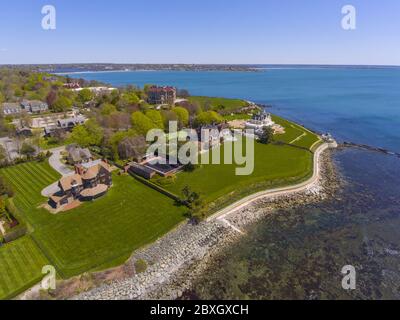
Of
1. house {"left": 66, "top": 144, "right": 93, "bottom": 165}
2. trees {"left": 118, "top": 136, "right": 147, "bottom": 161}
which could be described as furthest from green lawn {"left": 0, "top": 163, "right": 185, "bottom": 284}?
trees {"left": 118, "top": 136, "right": 147, "bottom": 161}

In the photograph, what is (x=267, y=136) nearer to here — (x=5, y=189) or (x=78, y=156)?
(x=78, y=156)

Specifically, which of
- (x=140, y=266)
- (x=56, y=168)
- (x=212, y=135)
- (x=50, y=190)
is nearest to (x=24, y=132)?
(x=56, y=168)

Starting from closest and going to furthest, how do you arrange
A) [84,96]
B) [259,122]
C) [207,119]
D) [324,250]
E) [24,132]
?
1. [324,250]
2. [24,132]
3. [207,119]
4. [259,122]
5. [84,96]

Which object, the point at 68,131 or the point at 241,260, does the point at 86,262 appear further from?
the point at 68,131

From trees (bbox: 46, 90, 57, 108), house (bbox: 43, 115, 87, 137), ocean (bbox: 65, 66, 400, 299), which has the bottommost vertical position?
ocean (bbox: 65, 66, 400, 299)

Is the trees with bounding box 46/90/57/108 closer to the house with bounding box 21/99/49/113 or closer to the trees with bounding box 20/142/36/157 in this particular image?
the house with bounding box 21/99/49/113

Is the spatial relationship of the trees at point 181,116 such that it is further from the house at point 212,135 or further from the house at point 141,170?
the house at point 141,170
